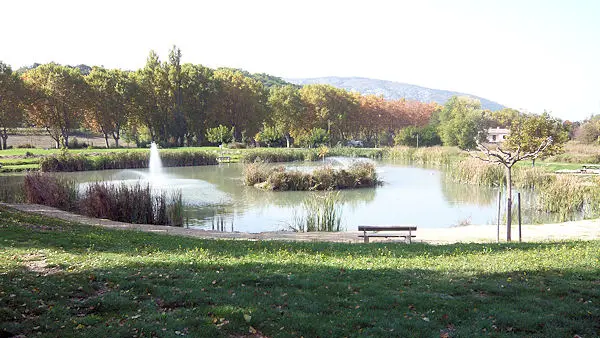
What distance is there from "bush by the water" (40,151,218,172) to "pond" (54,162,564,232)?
1172 cm

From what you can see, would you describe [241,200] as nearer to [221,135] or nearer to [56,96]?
[221,135]

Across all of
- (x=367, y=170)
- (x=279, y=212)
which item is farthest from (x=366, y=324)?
(x=367, y=170)

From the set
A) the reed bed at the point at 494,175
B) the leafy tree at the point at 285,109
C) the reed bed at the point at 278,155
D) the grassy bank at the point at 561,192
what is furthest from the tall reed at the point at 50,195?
the leafy tree at the point at 285,109

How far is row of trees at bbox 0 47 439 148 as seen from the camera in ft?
183

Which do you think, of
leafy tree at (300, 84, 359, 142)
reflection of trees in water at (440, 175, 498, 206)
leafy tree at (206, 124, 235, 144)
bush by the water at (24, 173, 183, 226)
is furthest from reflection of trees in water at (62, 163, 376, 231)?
leafy tree at (300, 84, 359, 142)

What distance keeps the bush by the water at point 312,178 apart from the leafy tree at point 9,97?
36.5 m

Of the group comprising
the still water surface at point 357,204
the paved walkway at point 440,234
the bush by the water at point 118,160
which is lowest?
the still water surface at point 357,204

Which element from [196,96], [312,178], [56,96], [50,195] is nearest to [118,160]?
[312,178]

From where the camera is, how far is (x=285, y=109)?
74562 millimetres

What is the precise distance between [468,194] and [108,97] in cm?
4814

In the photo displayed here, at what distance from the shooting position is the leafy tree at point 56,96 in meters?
55.0

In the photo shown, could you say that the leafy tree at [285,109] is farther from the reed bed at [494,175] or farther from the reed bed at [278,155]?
the reed bed at [494,175]

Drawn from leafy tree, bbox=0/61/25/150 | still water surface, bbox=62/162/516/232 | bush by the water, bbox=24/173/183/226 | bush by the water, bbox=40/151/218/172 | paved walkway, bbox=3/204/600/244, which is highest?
leafy tree, bbox=0/61/25/150

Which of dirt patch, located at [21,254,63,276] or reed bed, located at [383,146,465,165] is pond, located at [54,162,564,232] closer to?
dirt patch, located at [21,254,63,276]
